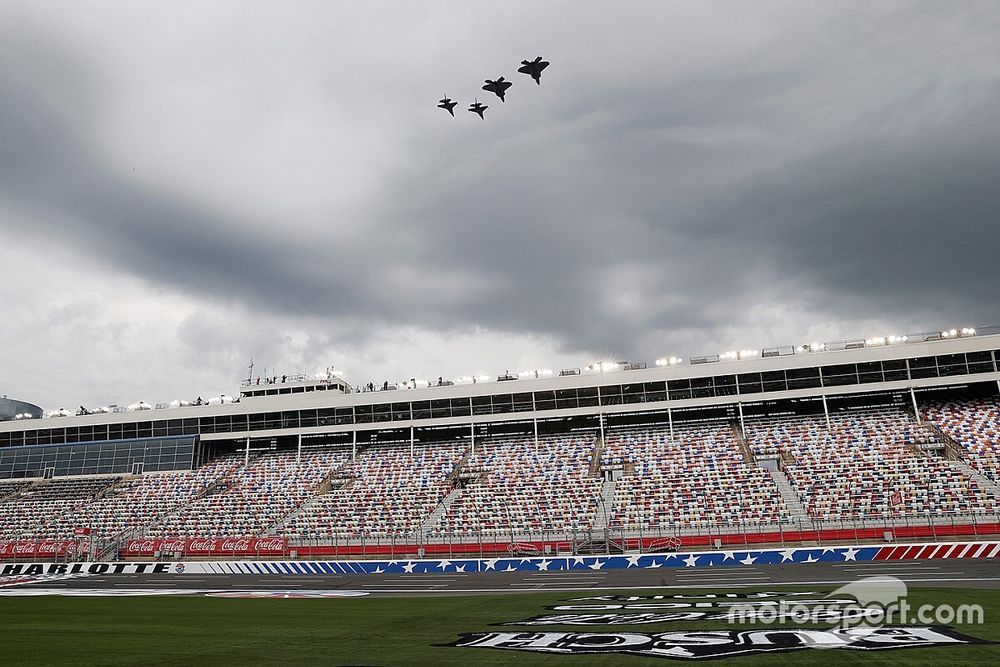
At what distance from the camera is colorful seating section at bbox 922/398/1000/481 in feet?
149

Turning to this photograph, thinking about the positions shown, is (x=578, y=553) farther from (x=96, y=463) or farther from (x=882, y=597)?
(x=96, y=463)

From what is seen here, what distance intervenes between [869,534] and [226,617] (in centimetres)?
3649

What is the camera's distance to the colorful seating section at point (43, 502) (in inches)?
2247

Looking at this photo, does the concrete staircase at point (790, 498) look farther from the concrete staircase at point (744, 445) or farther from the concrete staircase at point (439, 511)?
the concrete staircase at point (439, 511)

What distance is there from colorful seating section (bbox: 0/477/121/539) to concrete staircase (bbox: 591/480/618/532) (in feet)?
155

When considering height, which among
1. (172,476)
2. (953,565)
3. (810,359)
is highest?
(810,359)

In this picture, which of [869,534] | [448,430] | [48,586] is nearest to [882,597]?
[869,534]

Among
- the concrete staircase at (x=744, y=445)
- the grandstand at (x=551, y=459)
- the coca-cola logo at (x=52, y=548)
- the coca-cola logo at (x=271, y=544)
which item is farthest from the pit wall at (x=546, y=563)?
the concrete staircase at (x=744, y=445)

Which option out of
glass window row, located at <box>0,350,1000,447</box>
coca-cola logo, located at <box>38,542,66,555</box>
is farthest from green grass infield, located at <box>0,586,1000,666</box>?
glass window row, located at <box>0,350,1000,447</box>

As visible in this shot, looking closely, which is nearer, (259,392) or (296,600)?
(296,600)

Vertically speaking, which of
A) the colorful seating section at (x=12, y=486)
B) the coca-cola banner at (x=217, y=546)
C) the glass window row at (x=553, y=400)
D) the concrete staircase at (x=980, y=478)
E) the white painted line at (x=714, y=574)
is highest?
the glass window row at (x=553, y=400)

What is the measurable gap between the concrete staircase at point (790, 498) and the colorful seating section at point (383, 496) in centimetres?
2653

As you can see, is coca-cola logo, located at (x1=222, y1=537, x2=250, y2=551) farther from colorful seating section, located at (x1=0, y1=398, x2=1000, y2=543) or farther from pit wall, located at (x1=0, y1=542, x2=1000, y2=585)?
colorful seating section, located at (x1=0, y1=398, x2=1000, y2=543)

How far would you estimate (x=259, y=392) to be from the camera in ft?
263
